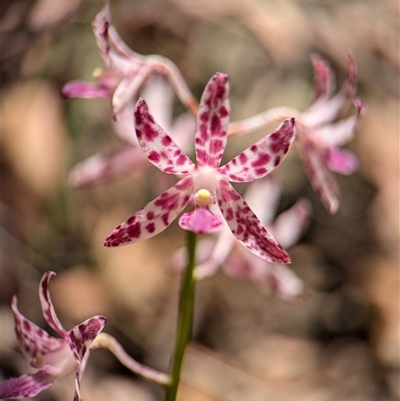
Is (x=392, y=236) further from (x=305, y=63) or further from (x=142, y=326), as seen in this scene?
(x=142, y=326)

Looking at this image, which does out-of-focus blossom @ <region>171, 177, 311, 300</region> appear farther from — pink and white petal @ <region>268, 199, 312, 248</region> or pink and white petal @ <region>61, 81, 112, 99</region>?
pink and white petal @ <region>61, 81, 112, 99</region>

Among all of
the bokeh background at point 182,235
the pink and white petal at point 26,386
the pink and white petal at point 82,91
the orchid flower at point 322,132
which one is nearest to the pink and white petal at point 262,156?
the orchid flower at point 322,132

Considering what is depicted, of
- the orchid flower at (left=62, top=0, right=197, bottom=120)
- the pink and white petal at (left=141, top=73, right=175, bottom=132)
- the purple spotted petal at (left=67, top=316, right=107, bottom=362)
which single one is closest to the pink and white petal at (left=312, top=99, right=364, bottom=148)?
the orchid flower at (left=62, top=0, right=197, bottom=120)

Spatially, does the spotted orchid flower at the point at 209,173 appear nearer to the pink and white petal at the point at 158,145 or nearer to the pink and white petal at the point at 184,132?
the pink and white petal at the point at 158,145

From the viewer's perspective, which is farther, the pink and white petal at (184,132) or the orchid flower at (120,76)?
the pink and white petal at (184,132)

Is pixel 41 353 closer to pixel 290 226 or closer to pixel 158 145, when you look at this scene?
pixel 158 145

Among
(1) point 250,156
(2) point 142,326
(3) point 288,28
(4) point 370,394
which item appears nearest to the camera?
(1) point 250,156

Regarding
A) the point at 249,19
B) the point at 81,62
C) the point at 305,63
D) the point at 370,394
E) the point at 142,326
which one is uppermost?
the point at 81,62

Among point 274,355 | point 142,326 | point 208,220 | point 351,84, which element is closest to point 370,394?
point 274,355
